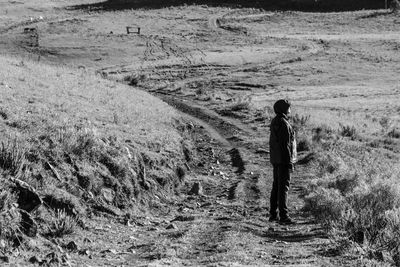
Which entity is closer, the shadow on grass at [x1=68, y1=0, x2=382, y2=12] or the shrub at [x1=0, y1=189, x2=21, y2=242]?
the shrub at [x1=0, y1=189, x2=21, y2=242]

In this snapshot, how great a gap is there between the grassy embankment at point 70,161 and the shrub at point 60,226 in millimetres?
13

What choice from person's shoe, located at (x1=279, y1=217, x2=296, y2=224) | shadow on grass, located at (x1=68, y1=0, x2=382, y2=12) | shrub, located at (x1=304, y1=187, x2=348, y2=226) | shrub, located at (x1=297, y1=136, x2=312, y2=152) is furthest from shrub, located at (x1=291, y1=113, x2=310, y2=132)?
shadow on grass, located at (x1=68, y1=0, x2=382, y2=12)

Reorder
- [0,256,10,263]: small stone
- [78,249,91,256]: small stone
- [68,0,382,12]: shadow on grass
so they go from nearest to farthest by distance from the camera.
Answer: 1. [0,256,10,263]: small stone
2. [78,249,91,256]: small stone
3. [68,0,382,12]: shadow on grass

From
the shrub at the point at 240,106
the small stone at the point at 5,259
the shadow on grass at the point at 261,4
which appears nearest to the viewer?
the small stone at the point at 5,259

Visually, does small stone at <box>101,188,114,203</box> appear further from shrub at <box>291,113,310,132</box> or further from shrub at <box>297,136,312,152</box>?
shrub at <box>291,113,310,132</box>

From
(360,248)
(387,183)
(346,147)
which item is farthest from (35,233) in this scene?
(346,147)

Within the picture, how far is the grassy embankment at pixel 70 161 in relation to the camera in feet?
28.3

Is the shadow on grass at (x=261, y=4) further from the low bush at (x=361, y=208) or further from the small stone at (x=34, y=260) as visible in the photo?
the small stone at (x=34, y=260)

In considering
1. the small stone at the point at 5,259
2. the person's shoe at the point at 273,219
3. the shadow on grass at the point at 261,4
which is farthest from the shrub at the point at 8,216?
the shadow on grass at the point at 261,4

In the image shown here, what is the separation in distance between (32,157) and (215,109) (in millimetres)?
23689

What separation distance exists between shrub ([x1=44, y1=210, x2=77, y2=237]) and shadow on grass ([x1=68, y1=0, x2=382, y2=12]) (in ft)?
315

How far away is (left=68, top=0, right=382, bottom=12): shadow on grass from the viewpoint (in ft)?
343

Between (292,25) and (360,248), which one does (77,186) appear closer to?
(360,248)

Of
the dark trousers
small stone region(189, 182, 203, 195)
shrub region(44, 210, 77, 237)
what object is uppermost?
shrub region(44, 210, 77, 237)
